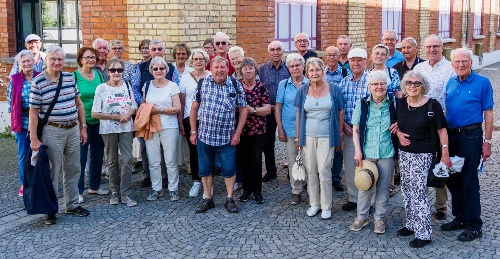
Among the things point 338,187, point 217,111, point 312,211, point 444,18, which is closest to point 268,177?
point 338,187

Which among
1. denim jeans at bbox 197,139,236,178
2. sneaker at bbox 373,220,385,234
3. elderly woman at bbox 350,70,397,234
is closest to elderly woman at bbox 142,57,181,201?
denim jeans at bbox 197,139,236,178

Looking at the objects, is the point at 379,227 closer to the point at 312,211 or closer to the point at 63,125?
the point at 312,211

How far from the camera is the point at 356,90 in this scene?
634cm

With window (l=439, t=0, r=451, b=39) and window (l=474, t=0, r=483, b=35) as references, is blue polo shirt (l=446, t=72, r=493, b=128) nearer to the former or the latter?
window (l=439, t=0, r=451, b=39)

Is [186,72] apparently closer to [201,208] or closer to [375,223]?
[201,208]

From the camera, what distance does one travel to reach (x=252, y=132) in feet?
21.7

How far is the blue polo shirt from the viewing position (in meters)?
5.39

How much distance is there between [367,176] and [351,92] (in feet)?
3.95

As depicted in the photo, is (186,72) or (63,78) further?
(186,72)

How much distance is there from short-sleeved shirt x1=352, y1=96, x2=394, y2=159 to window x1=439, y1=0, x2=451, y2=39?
52.8ft

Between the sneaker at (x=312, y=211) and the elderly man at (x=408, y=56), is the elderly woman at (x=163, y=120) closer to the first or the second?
the sneaker at (x=312, y=211)

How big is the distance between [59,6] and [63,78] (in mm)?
4806

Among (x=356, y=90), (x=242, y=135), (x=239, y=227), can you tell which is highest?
(x=356, y=90)

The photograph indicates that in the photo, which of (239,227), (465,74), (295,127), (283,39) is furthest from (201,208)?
(283,39)
